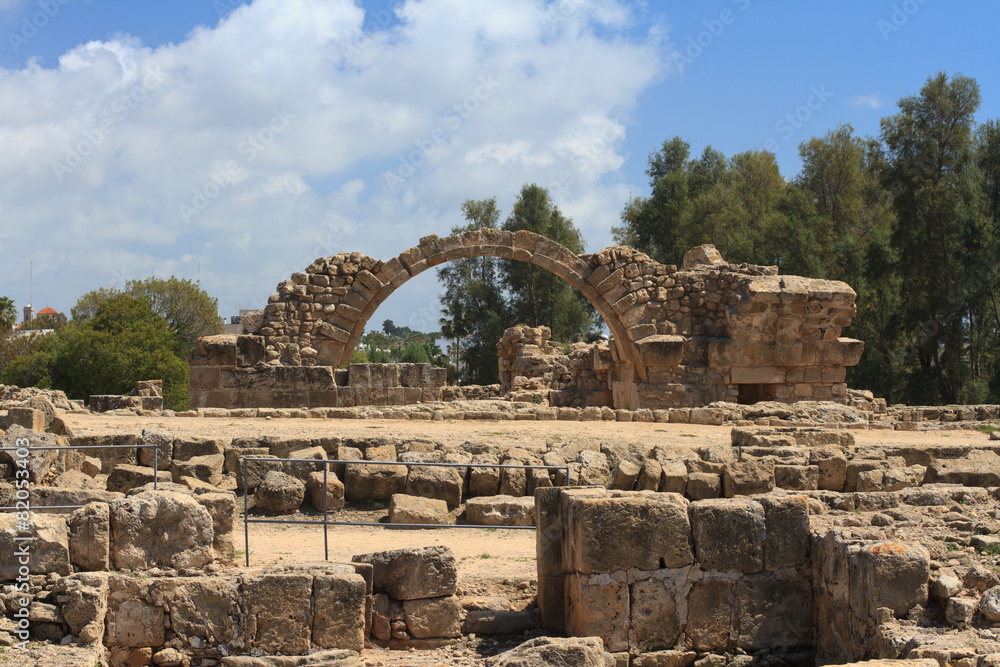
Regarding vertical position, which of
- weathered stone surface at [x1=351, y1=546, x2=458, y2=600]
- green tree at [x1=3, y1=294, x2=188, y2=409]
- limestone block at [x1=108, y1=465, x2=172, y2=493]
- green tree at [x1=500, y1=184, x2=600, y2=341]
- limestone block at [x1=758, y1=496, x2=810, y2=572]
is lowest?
weathered stone surface at [x1=351, y1=546, x2=458, y2=600]

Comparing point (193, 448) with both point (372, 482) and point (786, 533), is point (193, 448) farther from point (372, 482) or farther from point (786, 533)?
point (786, 533)

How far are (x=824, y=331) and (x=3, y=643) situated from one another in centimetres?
1269

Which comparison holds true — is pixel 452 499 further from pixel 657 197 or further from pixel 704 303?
pixel 657 197

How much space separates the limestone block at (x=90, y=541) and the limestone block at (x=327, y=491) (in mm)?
2583

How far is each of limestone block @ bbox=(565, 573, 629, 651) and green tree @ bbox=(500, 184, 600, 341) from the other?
32.3 m

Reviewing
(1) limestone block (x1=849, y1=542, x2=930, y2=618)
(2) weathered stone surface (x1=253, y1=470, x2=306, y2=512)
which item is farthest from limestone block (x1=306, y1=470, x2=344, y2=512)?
(1) limestone block (x1=849, y1=542, x2=930, y2=618)

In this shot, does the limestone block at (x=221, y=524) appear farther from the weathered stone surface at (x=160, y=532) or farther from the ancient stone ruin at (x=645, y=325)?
Answer: the ancient stone ruin at (x=645, y=325)

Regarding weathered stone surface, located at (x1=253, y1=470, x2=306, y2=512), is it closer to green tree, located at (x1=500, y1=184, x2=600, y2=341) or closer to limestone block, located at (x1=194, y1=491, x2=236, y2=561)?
limestone block, located at (x1=194, y1=491, x2=236, y2=561)

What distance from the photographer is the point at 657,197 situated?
112ft

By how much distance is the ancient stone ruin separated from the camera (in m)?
13.9

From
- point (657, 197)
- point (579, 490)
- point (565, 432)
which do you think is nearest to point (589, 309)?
point (657, 197)

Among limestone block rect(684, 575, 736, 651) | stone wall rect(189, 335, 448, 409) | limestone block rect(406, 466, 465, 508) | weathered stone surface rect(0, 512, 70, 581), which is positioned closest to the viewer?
weathered stone surface rect(0, 512, 70, 581)

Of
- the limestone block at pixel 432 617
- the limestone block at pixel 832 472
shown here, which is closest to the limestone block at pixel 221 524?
the limestone block at pixel 432 617

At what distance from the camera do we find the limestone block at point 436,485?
25.2 feet
